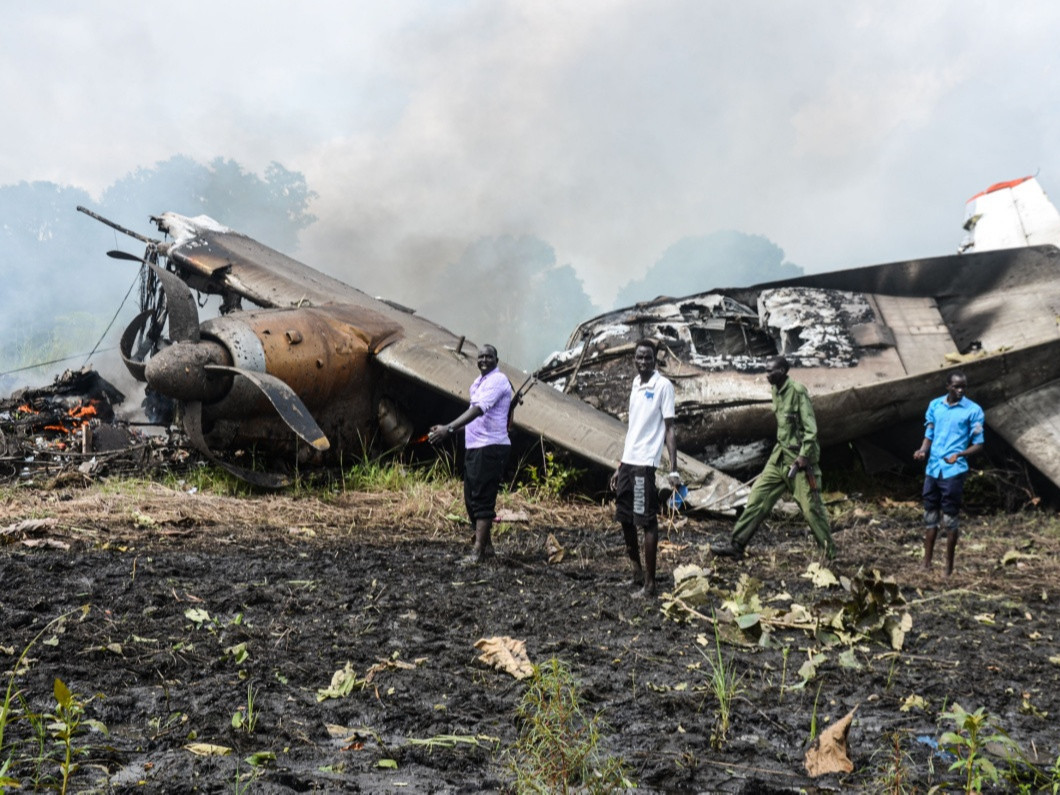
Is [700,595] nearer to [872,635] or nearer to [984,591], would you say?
[872,635]

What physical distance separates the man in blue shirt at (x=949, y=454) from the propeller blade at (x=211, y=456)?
5.62 m

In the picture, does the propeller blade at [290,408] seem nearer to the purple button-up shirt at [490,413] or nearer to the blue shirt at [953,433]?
the purple button-up shirt at [490,413]

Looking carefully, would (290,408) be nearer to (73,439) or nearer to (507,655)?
(507,655)

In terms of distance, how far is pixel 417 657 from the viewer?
399cm

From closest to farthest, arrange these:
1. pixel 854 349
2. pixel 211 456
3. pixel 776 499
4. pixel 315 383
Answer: pixel 776 499 < pixel 211 456 < pixel 315 383 < pixel 854 349

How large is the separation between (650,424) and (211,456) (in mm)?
4527

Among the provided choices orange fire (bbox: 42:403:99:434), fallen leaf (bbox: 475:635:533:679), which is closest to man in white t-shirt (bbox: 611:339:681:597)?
fallen leaf (bbox: 475:635:533:679)

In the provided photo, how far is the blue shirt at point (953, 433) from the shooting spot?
6.46m

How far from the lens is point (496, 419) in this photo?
6367 mm

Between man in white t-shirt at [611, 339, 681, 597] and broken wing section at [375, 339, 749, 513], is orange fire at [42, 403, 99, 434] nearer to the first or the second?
broken wing section at [375, 339, 749, 513]

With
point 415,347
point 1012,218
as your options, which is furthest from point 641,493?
point 1012,218

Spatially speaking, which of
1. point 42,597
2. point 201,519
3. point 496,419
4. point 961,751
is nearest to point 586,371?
point 496,419

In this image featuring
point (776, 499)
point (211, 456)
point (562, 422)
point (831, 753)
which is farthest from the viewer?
point (562, 422)

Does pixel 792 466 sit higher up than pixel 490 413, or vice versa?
pixel 490 413
